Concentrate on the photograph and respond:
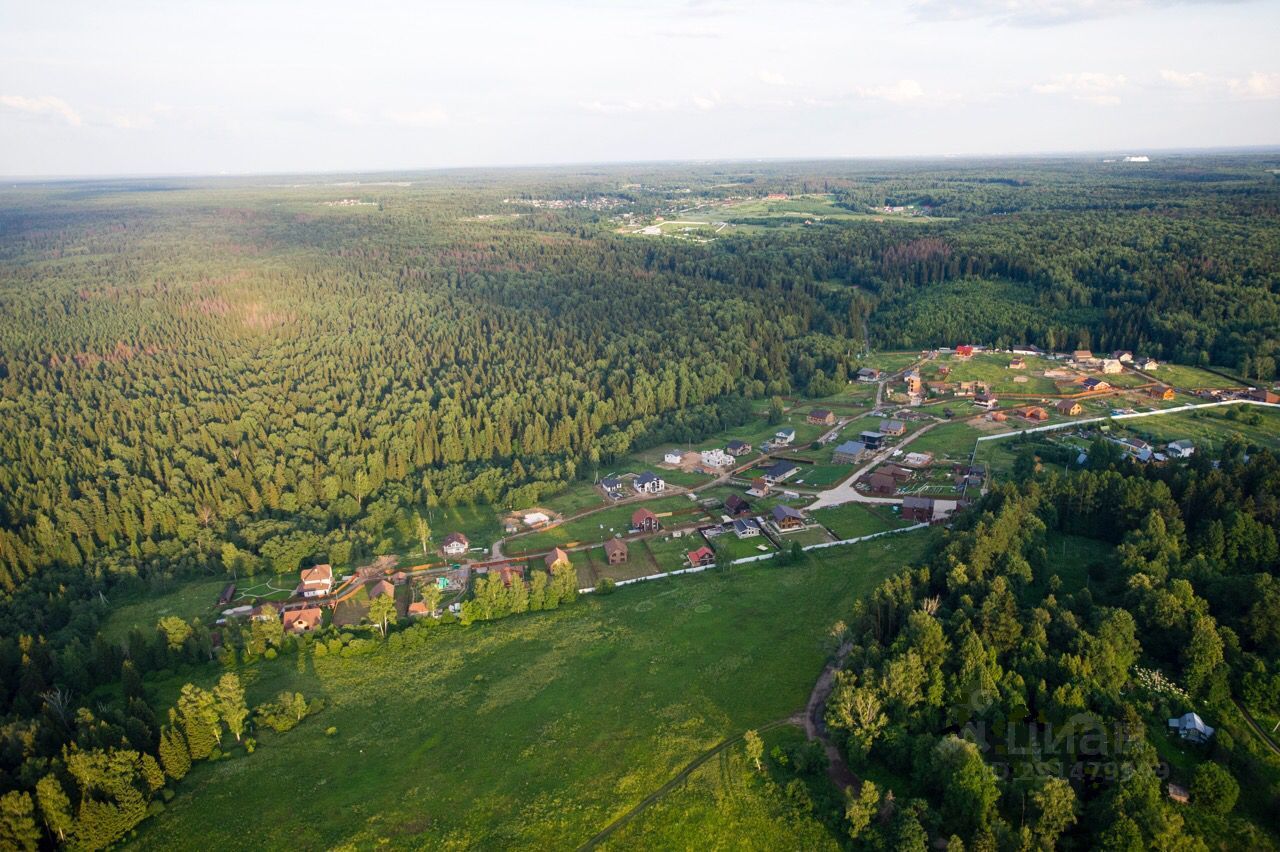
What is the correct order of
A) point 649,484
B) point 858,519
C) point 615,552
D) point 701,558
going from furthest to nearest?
point 649,484
point 858,519
point 615,552
point 701,558

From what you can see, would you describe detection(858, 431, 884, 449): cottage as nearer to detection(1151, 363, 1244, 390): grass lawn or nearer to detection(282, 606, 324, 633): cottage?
detection(1151, 363, 1244, 390): grass lawn

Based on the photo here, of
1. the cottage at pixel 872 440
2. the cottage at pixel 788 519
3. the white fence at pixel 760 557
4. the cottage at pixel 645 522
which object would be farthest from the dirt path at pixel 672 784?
the cottage at pixel 872 440

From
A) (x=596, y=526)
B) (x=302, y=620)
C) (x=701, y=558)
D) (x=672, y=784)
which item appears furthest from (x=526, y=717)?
(x=596, y=526)

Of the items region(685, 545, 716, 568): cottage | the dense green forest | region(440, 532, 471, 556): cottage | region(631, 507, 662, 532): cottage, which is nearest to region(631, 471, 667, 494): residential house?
region(631, 507, 662, 532): cottage

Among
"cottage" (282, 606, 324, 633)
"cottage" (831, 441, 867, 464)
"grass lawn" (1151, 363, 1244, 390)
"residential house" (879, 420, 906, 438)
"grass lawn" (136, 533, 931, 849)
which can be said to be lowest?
"grass lawn" (136, 533, 931, 849)

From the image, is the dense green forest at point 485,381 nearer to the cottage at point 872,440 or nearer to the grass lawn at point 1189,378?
the grass lawn at point 1189,378

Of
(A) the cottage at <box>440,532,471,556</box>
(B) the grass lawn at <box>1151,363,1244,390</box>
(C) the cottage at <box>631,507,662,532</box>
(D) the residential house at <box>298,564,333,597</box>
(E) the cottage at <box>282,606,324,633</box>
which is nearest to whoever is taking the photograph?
(E) the cottage at <box>282,606,324,633</box>

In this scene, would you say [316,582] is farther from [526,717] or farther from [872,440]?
[872,440]
